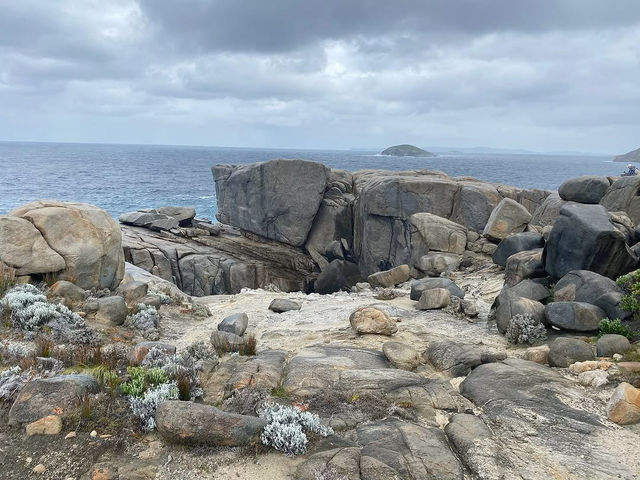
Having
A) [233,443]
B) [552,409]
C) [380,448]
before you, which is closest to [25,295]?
[233,443]

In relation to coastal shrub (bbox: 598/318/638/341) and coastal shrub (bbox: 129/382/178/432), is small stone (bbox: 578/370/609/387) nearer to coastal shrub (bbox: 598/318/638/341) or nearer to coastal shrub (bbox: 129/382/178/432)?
coastal shrub (bbox: 598/318/638/341)

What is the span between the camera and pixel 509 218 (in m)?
23.1

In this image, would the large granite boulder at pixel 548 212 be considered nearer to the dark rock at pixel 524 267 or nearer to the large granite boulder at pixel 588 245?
the dark rock at pixel 524 267

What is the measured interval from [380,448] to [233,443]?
6.46 ft

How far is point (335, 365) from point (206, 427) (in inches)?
133

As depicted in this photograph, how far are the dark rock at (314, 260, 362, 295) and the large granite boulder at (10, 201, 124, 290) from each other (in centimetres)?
1550

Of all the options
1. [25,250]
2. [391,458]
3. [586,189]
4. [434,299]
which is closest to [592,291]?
[434,299]

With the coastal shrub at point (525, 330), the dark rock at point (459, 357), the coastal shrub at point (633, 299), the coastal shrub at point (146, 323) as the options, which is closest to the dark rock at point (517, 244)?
the coastal shrub at point (633, 299)

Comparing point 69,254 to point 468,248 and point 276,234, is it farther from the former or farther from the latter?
point 276,234

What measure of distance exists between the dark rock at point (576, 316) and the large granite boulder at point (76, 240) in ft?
43.3

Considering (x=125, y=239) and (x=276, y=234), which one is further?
(x=276, y=234)

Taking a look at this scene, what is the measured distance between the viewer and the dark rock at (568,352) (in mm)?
9617

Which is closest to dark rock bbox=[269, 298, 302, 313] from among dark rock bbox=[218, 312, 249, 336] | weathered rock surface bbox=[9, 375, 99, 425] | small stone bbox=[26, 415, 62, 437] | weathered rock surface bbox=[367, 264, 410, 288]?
dark rock bbox=[218, 312, 249, 336]

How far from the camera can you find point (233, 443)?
668cm
